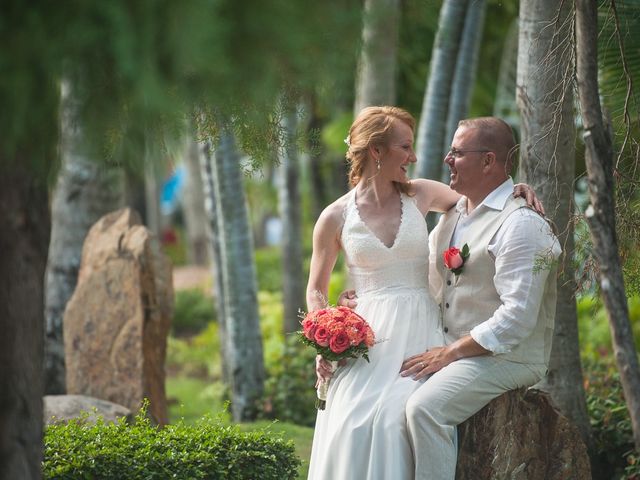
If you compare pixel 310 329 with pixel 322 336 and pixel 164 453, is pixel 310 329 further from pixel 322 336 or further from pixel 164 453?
pixel 164 453

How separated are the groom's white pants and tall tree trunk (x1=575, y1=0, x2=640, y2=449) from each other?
2.97 feet

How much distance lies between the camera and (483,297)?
5238mm

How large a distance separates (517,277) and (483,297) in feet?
1.07

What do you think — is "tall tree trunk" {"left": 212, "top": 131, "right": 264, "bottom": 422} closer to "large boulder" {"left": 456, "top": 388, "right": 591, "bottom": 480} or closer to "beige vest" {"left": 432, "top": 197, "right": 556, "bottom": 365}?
"beige vest" {"left": 432, "top": 197, "right": 556, "bottom": 365}

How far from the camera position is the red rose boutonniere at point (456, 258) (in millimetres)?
5250

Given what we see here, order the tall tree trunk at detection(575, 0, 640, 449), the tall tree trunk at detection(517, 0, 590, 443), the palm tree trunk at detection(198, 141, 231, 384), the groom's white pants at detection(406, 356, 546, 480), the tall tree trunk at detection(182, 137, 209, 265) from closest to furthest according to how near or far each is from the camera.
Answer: the tall tree trunk at detection(575, 0, 640, 449)
the groom's white pants at detection(406, 356, 546, 480)
the tall tree trunk at detection(517, 0, 590, 443)
the palm tree trunk at detection(198, 141, 231, 384)
the tall tree trunk at detection(182, 137, 209, 265)

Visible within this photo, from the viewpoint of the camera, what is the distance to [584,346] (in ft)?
42.7

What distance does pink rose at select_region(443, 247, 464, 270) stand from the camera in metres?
5.25

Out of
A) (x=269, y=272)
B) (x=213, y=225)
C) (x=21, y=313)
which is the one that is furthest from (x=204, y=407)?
(x=269, y=272)

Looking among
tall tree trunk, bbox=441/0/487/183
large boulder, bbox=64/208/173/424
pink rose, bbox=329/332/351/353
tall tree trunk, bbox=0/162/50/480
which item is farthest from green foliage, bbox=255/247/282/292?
tall tree trunk, bbox=0/162/50/480

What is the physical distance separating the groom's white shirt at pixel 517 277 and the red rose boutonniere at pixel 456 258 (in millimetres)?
201

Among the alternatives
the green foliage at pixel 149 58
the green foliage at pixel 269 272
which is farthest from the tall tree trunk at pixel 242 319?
the green foliage at pixel 269 272

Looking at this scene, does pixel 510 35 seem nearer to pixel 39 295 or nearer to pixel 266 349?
pixel 266 349

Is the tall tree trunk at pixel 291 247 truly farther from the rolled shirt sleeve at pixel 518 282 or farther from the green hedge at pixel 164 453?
the rolled shirt sleeve at pixel 518 282
